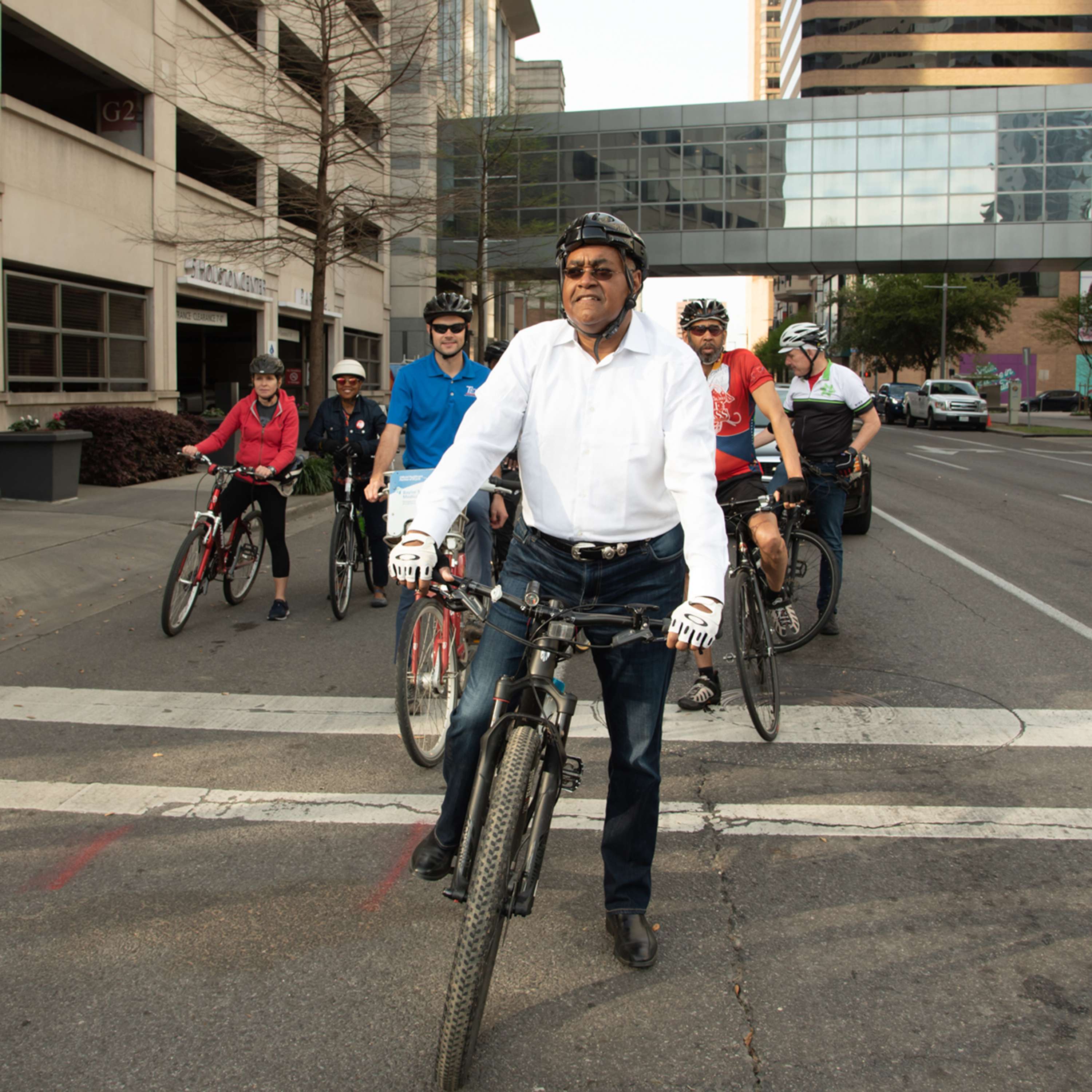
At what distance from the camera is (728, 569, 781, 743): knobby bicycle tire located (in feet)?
17.5

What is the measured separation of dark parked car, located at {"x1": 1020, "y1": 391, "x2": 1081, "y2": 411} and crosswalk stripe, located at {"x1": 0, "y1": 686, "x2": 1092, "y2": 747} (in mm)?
65884

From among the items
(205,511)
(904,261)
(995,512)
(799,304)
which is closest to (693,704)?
(205,511)

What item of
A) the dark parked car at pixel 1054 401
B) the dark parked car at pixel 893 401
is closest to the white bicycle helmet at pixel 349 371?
the dark parked car at pixel 893 401

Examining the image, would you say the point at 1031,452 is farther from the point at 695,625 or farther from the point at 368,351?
the point at 695,625

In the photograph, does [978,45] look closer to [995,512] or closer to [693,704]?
[995,512]

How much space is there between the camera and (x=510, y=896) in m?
2.85

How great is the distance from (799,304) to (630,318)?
462 feet

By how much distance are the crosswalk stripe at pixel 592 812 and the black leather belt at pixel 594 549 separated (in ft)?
4.92

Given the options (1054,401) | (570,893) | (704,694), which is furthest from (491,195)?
(1054,401)

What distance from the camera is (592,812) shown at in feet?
14.6

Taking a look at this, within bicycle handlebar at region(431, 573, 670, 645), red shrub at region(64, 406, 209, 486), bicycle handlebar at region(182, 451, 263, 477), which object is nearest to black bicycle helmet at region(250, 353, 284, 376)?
bicycle handlebar at region(182, 451, 263, 477)

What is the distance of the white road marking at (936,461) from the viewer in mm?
23797

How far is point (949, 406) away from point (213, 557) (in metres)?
37.9

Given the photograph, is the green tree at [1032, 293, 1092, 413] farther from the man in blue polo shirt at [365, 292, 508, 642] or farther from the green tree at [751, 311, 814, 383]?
the green tree at [751, 311, 814, 383]
